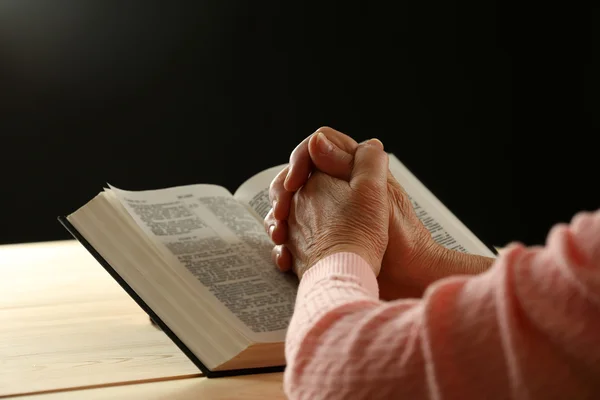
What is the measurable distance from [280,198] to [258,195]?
0.46ft

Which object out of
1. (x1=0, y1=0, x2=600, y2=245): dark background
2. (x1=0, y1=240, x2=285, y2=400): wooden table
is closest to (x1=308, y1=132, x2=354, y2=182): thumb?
(x1=0, y1=240, x2=285, y2=400): wooden table

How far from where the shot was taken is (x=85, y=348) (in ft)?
2.76

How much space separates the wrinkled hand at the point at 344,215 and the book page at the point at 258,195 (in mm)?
120

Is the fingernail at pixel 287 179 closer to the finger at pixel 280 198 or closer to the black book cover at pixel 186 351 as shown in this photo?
the finger at pixel 280 198

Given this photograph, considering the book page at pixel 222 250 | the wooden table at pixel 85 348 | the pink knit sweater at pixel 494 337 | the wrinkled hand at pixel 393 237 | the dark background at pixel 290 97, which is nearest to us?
the pink knit sweater at pixel 494 337

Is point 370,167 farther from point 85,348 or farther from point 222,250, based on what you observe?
point 85,348

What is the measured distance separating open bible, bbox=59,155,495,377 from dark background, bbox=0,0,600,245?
A: 1432 mm

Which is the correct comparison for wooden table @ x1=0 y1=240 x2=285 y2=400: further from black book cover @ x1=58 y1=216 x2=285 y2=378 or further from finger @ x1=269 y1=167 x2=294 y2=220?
finger @ x1=269 y1=167 x2=294 y2=220

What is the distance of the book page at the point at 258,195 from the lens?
Result: 1154 mm

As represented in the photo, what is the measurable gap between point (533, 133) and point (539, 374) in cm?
252

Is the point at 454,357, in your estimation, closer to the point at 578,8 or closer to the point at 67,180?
the point at 67,180

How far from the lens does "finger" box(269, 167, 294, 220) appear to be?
103cm

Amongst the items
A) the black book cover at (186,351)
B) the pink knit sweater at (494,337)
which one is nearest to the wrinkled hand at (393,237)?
the black book cover at (186,351)

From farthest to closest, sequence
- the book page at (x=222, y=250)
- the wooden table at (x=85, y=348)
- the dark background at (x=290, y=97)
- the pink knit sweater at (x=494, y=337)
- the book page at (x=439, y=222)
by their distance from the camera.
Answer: the dark background at (x=290, y=97) < the book page at (x=439, y=222) < the book page at (x=222, y=250) < the wooden table at (x=85, y=348) < the pink knit sweater at (x=494, y=337)
